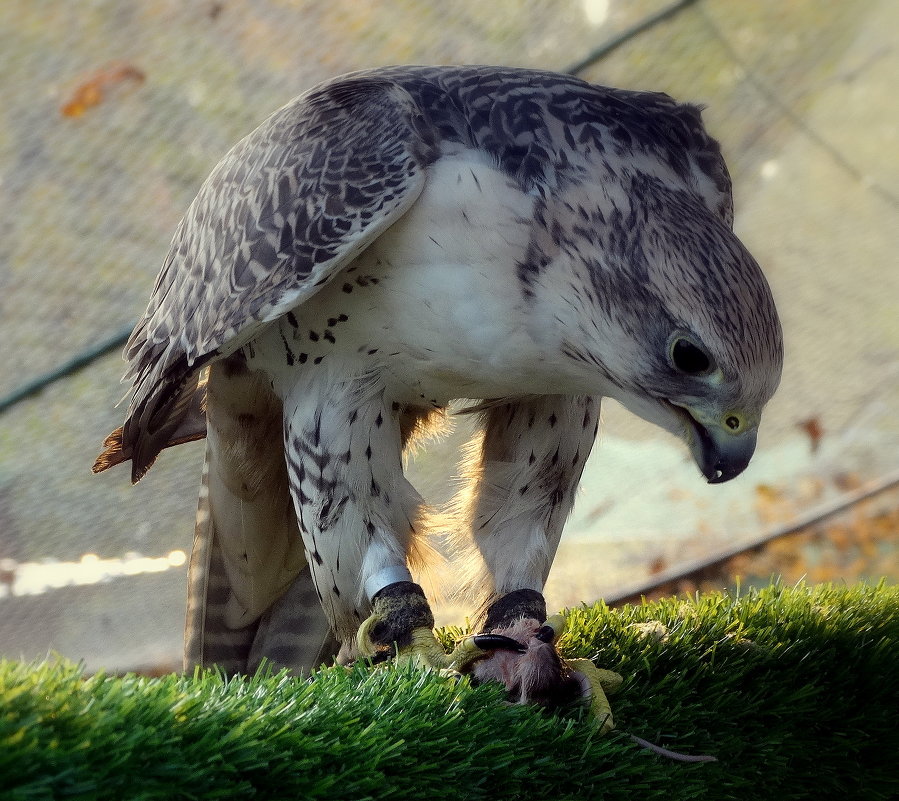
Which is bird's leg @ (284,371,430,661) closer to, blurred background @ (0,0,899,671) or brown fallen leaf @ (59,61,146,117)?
blurred background @ (0,0,899,671)

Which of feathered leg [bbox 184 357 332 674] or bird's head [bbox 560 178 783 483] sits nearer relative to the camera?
bird's head [bbox 560 178 783 483]

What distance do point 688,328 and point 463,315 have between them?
350 mm

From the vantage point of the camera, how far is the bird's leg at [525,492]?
189 centimetres

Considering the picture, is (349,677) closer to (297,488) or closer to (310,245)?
(297,488)

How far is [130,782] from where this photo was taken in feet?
3.24

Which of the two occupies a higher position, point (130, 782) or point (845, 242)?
point (845, 242)

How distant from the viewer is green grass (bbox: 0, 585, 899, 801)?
3.29ft

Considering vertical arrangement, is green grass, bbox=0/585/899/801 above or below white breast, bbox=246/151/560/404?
below

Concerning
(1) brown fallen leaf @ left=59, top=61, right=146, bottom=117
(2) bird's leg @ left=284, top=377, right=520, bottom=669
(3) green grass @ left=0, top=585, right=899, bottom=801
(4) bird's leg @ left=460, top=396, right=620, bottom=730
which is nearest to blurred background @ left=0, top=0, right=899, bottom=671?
(1) brown fallen leaf @ left=59, top=61, right=146, bottom=117

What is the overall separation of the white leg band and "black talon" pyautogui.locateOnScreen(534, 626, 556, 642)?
27cm

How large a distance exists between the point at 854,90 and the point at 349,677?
8.64 feet

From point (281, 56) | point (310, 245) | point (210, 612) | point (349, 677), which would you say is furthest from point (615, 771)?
point (281, 56)

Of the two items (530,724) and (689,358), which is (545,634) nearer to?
(530,724)

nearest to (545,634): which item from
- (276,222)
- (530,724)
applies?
(530,724)
